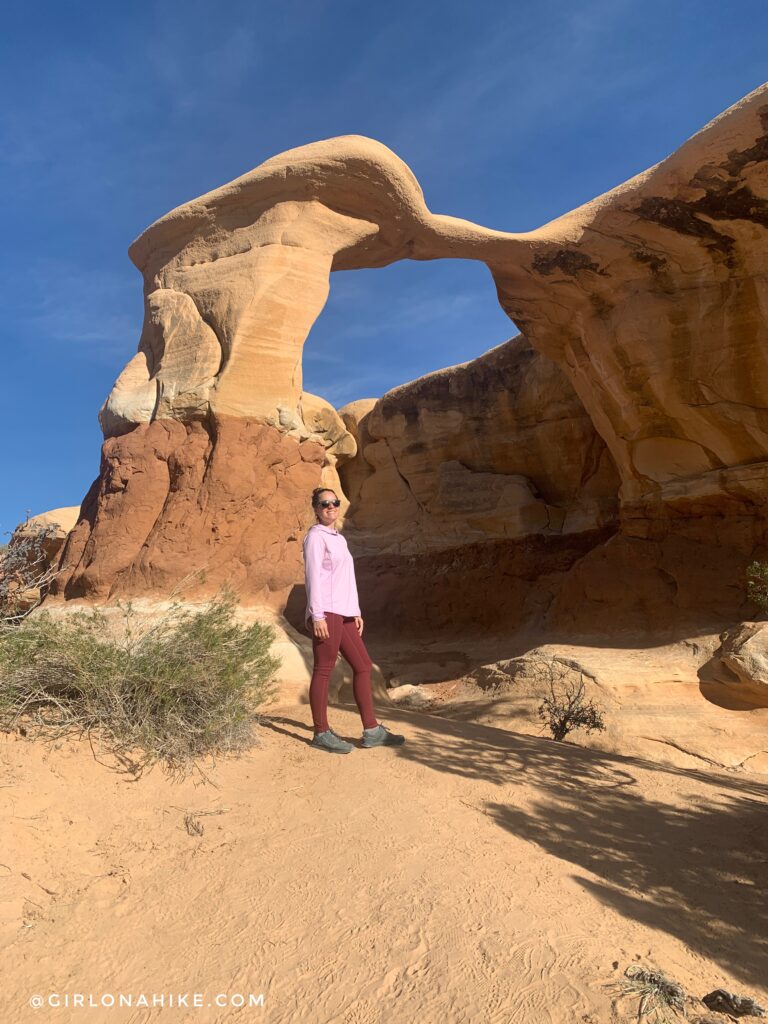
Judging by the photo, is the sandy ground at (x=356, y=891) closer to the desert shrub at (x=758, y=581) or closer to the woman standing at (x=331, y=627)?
the woman standing at (x=331, y=627)

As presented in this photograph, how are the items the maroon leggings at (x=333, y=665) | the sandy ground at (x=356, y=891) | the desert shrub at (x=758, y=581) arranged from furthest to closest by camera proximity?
the desert shrub at (x=758, y=581)
the maroon leggings at (x=333, y=665)
the sandy ground at (x=356, y=891)

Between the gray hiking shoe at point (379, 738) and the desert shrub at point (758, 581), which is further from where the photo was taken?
the desert shrub at point (758, 581)

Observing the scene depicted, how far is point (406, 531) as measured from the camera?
1484 cm

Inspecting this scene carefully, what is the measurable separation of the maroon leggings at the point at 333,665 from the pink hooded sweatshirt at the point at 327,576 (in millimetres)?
78

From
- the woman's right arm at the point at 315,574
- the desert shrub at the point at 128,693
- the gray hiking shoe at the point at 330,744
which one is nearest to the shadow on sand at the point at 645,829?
the gray hiking shoe at the point at 330,744

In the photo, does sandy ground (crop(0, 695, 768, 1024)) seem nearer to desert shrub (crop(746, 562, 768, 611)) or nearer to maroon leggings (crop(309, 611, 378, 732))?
maroon leggings (crop(309, 611, 378, 732))

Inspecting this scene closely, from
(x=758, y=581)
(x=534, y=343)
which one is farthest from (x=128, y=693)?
(x=534, y=343)

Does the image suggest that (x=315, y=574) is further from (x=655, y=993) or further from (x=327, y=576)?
(x=655, y=993)

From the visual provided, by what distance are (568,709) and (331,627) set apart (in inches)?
146

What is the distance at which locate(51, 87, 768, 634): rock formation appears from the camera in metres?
7.25

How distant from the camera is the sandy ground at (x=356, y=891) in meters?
1.90

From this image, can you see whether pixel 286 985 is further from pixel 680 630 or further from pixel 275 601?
pixel 680 630

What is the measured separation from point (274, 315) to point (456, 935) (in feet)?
22.6

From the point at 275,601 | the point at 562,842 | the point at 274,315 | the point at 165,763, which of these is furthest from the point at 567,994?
the point at 274,315
